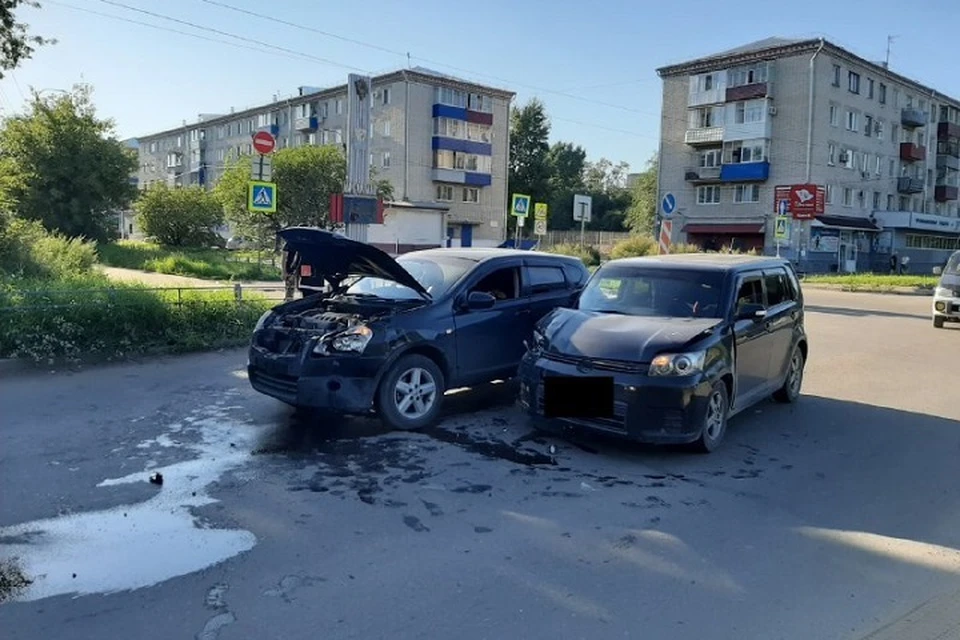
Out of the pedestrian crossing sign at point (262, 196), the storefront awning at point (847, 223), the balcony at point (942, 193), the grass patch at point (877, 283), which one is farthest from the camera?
the balcony at point (942, 193)

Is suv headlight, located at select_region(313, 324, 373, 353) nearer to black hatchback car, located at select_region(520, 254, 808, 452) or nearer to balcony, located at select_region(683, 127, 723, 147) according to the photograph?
black hatchback car, located at select_region(520, 254, 808, 452)

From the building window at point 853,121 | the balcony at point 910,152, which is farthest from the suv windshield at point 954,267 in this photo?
the balcony at point 910,152

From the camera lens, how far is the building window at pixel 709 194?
57.2 meters

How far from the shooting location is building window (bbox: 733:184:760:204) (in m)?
54.6

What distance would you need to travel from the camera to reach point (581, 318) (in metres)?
6.89

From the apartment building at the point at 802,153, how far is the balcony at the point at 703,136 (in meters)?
0.09

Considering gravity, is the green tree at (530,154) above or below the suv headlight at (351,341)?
above

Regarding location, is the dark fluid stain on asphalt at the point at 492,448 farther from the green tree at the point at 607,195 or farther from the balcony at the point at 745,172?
the green tree at the point at 607,195

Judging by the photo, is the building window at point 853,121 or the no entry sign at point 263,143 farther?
the building window at point 853,121

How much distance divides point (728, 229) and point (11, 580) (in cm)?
5605

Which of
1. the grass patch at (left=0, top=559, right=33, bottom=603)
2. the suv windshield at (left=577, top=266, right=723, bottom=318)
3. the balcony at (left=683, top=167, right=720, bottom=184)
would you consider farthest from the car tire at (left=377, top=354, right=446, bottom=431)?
the balcony at (left=683, top=167, right=720, bottom=184)

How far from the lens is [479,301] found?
7.34 metres

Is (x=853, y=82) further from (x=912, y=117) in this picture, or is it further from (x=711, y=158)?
(x=711, y=158)

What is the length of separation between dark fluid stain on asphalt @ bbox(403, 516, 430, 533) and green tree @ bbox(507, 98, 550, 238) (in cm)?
7271
